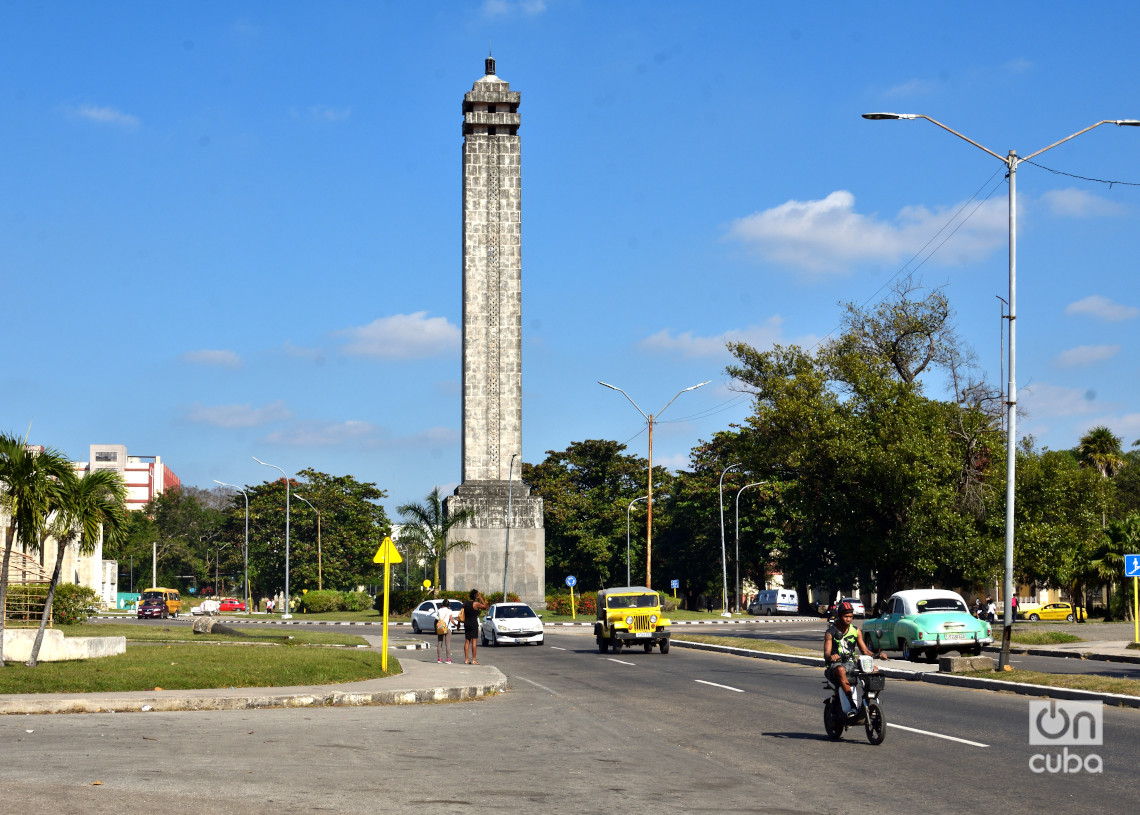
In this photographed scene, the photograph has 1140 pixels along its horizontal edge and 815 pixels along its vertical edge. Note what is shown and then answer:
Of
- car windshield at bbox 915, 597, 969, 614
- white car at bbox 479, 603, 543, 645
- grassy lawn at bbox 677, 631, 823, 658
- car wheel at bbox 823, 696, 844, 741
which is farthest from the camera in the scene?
white car at bbox 479, 603, 543, 645

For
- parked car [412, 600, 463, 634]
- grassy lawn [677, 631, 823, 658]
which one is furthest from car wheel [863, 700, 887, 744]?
parked car [412, 600, 463, 634]

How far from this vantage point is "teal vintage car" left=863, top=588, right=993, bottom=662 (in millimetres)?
28047

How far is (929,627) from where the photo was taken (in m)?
28.0

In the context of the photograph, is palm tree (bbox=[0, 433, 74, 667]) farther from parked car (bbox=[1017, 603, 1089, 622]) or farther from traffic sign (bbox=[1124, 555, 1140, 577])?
parked car (bbox=[1017, 603, 1089, 622])

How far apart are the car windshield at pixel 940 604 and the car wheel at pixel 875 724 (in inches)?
692

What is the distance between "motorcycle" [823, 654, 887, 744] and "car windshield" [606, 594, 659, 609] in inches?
800

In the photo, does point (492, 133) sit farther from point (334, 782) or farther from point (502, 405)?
point (334, 782)

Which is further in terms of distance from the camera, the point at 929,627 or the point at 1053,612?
the point at 1053,612

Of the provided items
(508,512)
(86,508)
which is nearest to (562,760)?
(86,508)

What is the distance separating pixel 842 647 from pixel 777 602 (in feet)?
227

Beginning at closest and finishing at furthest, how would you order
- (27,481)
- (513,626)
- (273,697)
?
(273,697), (27,481), (513,626)

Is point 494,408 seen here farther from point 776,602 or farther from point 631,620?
point 631,620

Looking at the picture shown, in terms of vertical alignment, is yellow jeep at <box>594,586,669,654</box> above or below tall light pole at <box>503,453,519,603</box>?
below

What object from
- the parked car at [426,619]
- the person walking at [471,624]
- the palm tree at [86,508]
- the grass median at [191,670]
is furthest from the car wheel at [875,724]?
the parked car at [426,619]
